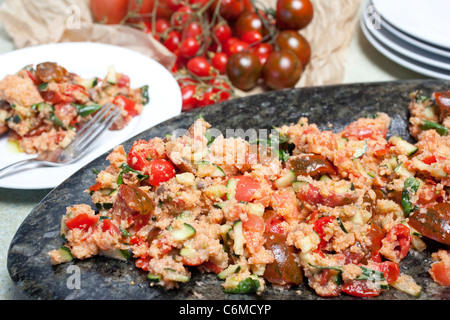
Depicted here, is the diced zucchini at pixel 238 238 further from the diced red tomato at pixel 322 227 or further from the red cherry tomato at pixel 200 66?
the red cherry tomato at pixel 200 66

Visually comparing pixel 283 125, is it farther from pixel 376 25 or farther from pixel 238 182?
pixel 376 25

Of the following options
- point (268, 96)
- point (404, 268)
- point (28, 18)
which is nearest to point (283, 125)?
point (268, 96)

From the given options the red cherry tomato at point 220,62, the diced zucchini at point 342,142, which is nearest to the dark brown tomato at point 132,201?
the diced zucchini at point 342,142

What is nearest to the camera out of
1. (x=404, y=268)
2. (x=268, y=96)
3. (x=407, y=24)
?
(x=404, y=268)

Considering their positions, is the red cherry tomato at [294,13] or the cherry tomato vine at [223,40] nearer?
the cherry tomato vine at [223,40]

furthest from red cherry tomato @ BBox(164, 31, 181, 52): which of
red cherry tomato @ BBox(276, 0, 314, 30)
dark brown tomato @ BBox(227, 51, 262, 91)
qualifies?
red cherry tomato @ BBox(276, 0, 314, 30)

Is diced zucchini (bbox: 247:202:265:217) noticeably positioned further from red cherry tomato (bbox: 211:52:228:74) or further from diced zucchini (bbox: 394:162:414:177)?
red cherry tomato (bbox: 211:52:228:74)

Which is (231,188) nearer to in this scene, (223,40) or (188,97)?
(188,97)
